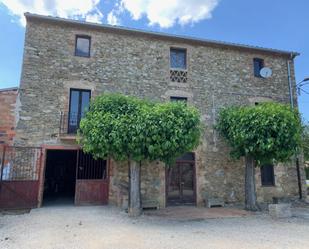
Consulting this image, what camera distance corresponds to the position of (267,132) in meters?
8.80

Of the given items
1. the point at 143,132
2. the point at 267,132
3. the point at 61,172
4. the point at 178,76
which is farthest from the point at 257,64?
the point at 61,172

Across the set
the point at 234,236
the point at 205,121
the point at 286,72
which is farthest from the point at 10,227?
the point at 286,72

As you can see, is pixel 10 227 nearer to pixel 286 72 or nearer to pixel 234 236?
pixel 234 236

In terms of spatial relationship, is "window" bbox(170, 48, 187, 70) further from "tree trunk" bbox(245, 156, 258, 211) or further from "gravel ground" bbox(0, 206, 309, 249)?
"gravel ground" bbox(0, 206, 309, 249)

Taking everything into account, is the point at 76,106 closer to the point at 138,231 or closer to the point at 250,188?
the point at 138,231

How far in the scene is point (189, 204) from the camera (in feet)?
35.0

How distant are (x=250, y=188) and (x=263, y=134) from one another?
8.15 feet

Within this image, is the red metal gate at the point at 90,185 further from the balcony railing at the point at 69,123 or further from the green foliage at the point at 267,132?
the green foliage at the point at 267,132

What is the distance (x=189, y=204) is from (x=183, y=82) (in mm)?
5540

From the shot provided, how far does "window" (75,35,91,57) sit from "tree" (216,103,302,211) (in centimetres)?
687

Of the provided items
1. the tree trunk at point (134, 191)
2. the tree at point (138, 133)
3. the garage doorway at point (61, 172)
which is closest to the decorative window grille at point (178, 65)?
the tree at point (138, 133)

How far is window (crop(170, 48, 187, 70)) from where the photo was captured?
11.6 meters

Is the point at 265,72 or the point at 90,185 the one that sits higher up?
the point at 265,72

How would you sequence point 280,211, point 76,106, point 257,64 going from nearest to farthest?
point 280,211 → point 76,106 → point 257,64
